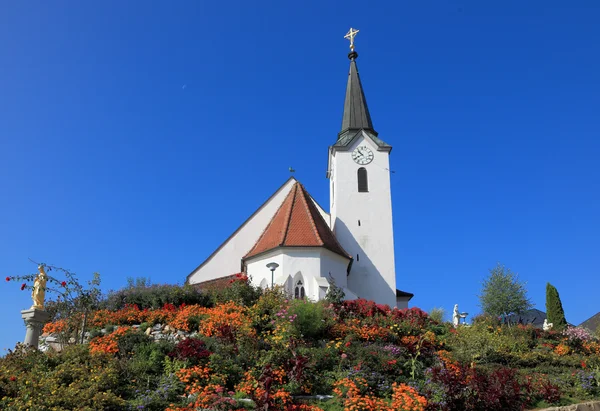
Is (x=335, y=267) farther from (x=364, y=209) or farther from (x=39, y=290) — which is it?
(x=39, y=290)

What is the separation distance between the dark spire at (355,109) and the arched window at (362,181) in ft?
11.2

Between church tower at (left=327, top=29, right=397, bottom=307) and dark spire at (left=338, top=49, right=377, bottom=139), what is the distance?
0.32 feet

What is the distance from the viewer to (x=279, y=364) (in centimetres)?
1224

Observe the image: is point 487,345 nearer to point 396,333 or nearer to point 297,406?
point 396,333

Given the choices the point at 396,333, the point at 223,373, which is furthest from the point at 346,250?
the point at 223,373

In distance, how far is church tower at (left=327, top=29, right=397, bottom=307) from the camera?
2978cm

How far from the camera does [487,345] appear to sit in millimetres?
16047

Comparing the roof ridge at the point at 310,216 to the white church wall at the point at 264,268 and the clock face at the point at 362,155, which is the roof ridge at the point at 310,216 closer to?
the white church wall at the point at 264,268

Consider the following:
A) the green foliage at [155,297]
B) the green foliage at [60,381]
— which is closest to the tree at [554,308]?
the green foliage at [155,297]

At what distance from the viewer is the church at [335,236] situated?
1000 inches

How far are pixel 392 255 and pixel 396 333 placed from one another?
1423 cm

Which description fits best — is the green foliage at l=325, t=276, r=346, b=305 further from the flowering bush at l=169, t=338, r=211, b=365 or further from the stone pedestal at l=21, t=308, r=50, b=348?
the stone pedestal at l=21, t=308, r=50, b=348

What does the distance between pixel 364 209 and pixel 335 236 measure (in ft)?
8.28

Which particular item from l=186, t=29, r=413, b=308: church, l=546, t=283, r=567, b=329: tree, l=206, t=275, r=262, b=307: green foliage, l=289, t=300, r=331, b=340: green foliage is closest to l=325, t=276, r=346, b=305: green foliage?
l=186, t=29, r=413, b=308: church
